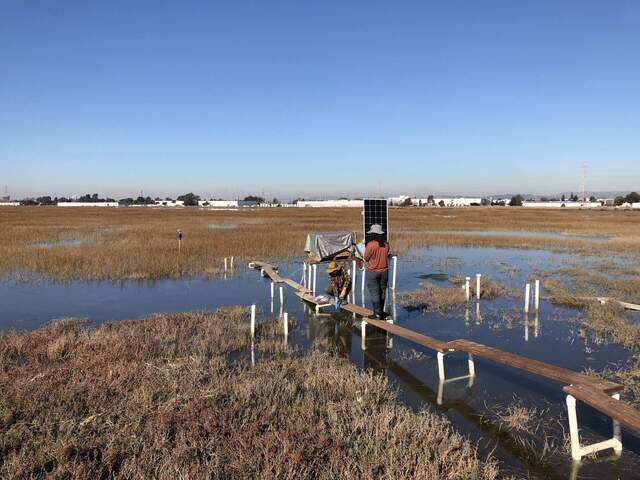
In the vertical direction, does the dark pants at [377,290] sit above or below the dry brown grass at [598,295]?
above

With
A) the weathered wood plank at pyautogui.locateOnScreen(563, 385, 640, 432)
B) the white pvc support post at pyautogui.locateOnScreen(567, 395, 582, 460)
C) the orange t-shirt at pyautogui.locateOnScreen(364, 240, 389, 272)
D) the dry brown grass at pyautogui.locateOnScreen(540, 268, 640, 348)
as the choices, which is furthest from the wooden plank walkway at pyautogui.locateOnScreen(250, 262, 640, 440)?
the dry brown grass at pyautogui.locateOnScreen(540, 268, 640, 348)

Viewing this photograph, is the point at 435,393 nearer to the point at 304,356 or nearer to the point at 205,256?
the point at 304,356

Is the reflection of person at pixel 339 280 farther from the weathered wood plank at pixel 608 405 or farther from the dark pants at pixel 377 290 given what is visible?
the weathered wood plank at pixel 608 405

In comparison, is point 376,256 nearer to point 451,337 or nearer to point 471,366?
point 451,337

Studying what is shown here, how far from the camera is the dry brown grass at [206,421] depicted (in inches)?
177

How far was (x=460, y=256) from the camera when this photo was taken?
25141 millimetres

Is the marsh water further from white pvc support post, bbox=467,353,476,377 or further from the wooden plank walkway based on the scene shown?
the wooden plank walkway

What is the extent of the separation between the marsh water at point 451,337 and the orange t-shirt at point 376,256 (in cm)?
156

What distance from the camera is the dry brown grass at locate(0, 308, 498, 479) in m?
4.51

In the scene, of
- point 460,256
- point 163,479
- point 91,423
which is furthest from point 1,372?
point 460,256

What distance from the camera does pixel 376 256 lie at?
393 inches

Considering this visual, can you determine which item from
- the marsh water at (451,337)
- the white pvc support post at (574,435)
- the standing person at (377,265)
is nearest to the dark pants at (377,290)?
the standing person at (377,265)

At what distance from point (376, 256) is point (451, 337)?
2.45 m

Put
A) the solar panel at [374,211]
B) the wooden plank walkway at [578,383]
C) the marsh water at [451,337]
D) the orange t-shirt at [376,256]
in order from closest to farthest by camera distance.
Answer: the wooden plank walkway at [578,383] → the marsh water at [451,337] → the orange t-shirt at [376,256] → the solar panel at [374,211]
